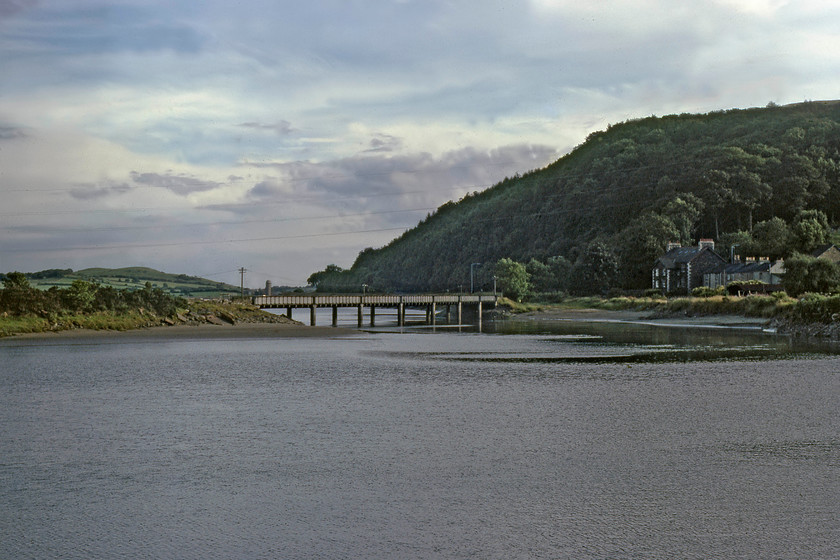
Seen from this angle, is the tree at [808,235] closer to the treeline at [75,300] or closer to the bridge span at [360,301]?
the bridge span at [360,301]

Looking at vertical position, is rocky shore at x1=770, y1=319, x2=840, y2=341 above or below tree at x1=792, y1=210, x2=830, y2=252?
below

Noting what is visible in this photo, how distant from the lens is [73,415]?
67.8 feet

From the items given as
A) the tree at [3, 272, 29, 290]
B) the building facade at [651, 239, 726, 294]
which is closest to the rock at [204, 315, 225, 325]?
the tree at [3, 272, 29, 290]

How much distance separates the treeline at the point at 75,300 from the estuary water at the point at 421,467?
1490 inches

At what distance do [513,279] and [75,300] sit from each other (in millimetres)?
110394

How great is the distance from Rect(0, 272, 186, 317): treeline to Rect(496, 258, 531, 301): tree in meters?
93.4

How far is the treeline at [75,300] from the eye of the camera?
211 feet

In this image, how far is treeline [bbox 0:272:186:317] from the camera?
64438 mm

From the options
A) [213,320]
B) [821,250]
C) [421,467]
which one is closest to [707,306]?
[821,250]

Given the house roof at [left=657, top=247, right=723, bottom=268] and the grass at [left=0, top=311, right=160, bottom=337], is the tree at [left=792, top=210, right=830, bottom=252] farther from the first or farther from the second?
the grass at [left=0, top=311, right=160, bottom=337]

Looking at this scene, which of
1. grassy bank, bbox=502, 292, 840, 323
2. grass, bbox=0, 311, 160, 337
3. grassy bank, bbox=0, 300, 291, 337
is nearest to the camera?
grass, bbox=0, 311, 160, 337

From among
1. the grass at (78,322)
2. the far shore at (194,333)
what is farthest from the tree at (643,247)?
the grass at (78,322)

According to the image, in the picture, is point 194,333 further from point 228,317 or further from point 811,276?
point 811,276

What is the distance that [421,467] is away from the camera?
14.1 meters
